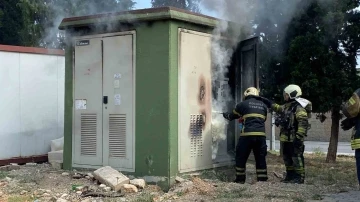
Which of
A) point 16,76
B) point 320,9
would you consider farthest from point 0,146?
point 320,9

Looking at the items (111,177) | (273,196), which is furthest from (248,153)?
(111,177)

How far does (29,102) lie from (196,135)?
4.46 meters

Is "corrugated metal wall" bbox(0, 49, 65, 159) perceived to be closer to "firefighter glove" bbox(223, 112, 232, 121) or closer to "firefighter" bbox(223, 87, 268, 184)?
"firefighter glove" bbox(223, 112, 232, 121)

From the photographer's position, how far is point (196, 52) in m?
8.31

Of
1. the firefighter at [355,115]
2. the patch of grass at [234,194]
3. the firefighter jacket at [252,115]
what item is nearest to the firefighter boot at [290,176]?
the firefighter jacket at [252,115]

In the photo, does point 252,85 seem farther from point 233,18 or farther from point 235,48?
point 233,18

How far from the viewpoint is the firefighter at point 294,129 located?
8.34m

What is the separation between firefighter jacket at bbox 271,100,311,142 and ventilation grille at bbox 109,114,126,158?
9.08 ft

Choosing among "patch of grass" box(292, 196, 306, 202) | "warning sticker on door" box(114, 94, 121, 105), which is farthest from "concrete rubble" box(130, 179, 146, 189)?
"patch of grass" box(292, 196, 306, 202)

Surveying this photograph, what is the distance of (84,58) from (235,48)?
2.94 meters

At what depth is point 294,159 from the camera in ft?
27.9

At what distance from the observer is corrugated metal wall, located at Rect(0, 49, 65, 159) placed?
10277 mm

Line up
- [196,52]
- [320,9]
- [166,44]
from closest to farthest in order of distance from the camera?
1. [166,44]
2. [196,52]
3. [320,9]

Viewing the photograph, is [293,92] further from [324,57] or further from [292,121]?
[324,57]
